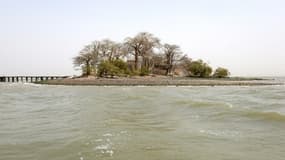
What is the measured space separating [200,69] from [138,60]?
15162 millimetres

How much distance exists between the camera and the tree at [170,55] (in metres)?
87.2

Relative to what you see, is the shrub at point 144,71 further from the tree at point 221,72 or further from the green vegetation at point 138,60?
the tree at point 221,72

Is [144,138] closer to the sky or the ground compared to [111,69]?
closer to the ground

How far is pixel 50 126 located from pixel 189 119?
525cm

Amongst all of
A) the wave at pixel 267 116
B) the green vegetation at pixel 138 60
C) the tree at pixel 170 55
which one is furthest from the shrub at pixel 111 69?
the wave at pixel 267 116

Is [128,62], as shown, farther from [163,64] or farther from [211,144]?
[211,144]

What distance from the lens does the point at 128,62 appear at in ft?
283

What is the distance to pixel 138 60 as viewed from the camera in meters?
85.4

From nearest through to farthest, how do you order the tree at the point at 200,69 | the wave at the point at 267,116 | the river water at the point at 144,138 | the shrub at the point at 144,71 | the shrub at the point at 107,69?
the river water at the point at 144,138 < the wave at the point at 267,116 < the shrub at the point at 107,69 < the shrub at the point at 144,71 < the tree at the point at 200,69

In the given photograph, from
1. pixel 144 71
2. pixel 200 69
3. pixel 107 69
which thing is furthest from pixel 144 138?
pixel 200 69

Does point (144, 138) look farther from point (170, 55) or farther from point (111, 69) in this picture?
point (170, 55)

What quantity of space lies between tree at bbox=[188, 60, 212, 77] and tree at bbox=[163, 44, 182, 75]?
15.3 ft

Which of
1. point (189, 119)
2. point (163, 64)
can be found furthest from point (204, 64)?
point (189, 119)

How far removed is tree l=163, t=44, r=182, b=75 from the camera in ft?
286
